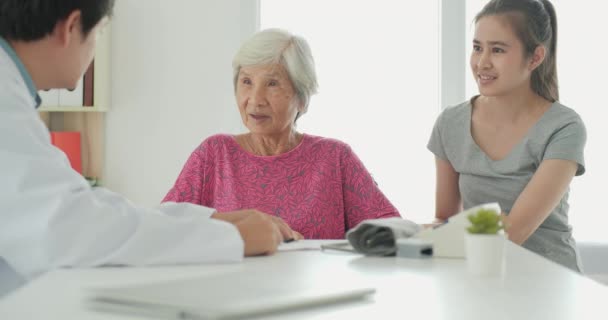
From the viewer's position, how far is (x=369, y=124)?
13.4 feet

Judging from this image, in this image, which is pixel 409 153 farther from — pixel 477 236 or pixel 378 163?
pixel 477 236

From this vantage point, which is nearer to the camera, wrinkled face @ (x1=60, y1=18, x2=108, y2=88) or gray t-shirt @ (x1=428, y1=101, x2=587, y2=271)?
wrinkled face @ (x1=60, y1=18, x2=108, y2=88)

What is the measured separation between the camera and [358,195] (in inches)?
87.0

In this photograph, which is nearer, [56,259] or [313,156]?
[56,259]

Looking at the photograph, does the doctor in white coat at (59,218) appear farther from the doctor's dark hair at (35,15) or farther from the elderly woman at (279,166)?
the elderly woman at (279,166)

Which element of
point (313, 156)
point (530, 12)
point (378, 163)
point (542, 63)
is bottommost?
point (378, 163)

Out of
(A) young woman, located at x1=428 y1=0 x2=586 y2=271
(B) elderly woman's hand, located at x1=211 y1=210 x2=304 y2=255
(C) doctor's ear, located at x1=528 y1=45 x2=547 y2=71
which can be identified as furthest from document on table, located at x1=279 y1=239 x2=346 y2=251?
(C) doctor's ear, located at x1=528 y1=45 x2=547 y2=71

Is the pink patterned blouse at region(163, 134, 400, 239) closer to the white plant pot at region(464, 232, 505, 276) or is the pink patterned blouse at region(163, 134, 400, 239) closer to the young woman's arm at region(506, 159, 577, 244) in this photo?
the young woman's arm at region(506, 159, 577, 244)

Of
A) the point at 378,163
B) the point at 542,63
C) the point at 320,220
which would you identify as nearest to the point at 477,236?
the point at 320,220

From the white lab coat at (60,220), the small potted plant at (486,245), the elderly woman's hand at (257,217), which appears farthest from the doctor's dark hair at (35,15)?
the small potted plant at (486,245)

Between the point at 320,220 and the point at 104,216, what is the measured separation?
3.41 feet

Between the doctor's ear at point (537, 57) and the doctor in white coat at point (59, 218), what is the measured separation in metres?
1.27

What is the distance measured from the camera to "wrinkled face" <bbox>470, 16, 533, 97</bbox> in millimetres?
2316

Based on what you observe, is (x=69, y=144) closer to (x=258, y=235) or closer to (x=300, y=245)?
(x=300, y=245)
